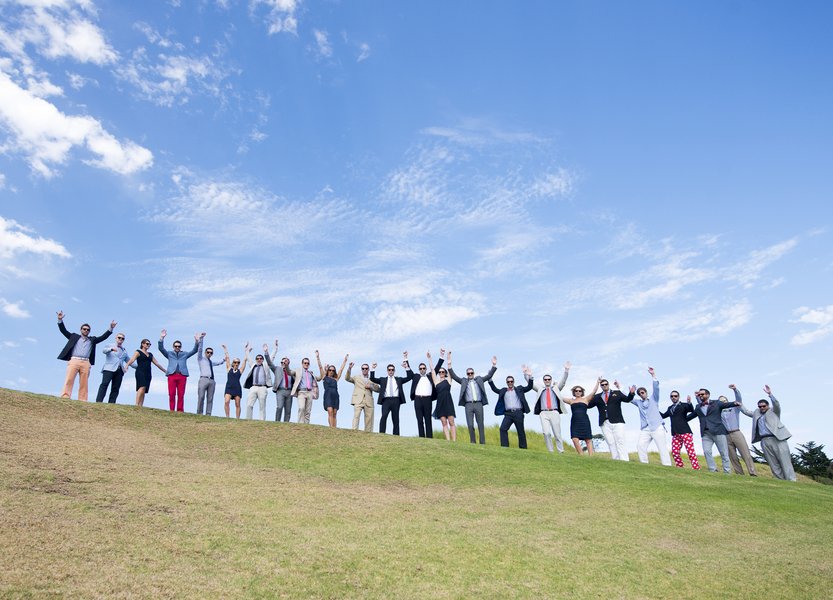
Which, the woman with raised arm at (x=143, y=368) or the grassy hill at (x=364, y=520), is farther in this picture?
the woman with raised arm at (x=143, y=368)

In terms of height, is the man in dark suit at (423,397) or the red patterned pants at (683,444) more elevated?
the man in dark suit at (423,397)

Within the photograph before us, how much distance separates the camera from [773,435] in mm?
20891

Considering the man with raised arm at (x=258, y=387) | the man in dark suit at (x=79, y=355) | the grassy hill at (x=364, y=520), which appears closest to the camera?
the grassy hill at (x=364, y=520)

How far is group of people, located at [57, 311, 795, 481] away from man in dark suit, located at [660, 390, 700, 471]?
0.03m

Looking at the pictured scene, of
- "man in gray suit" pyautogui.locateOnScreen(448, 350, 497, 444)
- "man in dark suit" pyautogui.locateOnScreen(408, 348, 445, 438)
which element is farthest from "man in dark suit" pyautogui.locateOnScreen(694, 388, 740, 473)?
"man in dark suit" pyautogui.locateOnScreen(408, 348, 445, 438)

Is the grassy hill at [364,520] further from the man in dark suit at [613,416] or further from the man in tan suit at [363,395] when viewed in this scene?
the man in tan suit at [363,395]

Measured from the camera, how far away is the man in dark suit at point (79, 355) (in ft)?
64.2

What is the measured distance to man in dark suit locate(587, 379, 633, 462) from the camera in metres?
20.4

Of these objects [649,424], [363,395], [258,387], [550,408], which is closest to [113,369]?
[258,387]

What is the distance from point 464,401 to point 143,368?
420 inches

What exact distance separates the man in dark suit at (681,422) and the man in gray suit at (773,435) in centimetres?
188

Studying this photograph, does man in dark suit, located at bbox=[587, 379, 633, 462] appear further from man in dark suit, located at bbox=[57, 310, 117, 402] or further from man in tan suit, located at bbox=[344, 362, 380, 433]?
man in dark suit, located at bbox=[57, 310, 117, 402]

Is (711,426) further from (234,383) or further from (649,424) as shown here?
(234,383)

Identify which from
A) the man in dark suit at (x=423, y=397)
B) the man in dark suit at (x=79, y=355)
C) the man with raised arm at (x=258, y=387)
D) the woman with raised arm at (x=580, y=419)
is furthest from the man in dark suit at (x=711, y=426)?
the man in dark suit at (x=79, y=355)
